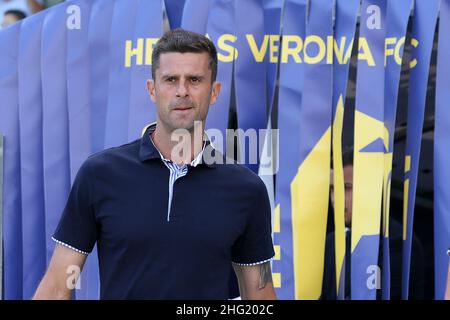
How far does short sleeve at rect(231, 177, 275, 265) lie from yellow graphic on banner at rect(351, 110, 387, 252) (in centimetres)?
52

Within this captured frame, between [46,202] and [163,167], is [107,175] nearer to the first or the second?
[163,167]

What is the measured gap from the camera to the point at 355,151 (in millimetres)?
2525

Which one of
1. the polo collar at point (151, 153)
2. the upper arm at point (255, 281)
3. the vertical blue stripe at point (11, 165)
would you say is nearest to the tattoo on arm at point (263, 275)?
the upper arm at point (255, 281)

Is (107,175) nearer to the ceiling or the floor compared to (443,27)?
nearer to the floor

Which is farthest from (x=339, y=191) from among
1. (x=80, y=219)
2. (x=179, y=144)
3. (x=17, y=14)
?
(x=17, y=14)

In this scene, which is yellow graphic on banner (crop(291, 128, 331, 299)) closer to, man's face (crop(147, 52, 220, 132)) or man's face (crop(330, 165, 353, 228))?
man's face (crop(330, 165, 353, 228))

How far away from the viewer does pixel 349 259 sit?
2574 millimetres

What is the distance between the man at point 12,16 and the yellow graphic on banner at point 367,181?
4.81 feet

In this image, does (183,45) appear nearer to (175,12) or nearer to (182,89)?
(182,89)

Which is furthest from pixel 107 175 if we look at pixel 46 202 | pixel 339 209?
pixel 339 209

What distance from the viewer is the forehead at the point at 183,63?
2.03 m

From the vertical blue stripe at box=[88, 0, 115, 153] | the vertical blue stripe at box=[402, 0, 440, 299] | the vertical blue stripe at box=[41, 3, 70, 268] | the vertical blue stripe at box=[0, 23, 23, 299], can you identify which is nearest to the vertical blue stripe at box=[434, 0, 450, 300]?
the vertical blue stripe at box=[402, 0, 440, 299]

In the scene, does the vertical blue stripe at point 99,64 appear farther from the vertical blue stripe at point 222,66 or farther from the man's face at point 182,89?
the man's face at point 182,89

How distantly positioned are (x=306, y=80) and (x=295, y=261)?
585 millimetres
